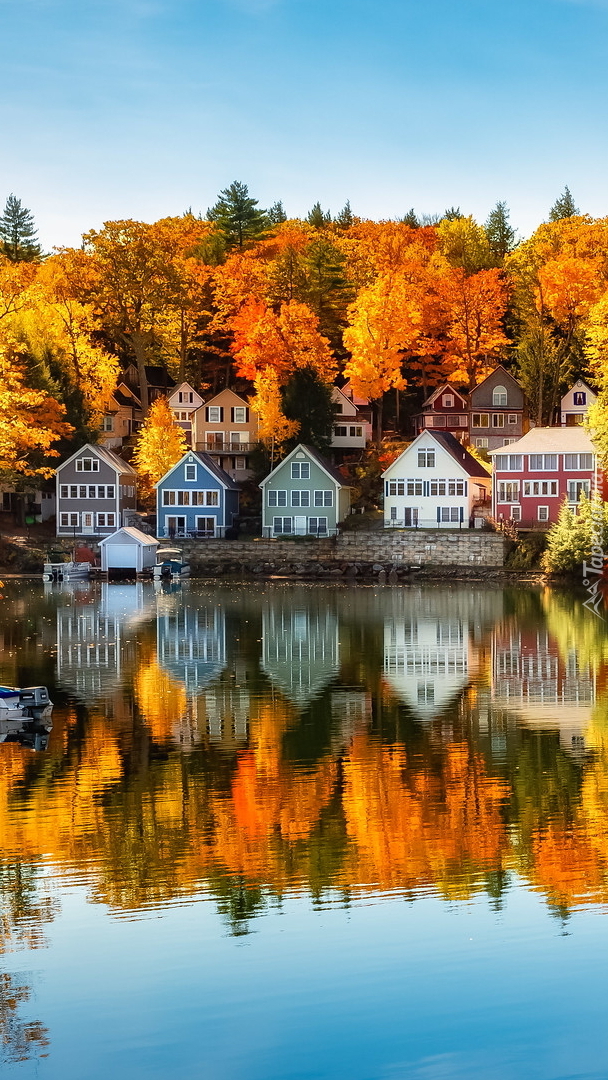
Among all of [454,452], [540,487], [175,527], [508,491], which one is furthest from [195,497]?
[540,487]

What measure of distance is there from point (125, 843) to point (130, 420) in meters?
82.6

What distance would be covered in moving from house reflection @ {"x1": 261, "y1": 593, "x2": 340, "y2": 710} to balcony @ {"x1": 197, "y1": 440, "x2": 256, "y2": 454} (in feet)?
108

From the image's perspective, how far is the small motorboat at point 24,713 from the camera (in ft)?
90.1

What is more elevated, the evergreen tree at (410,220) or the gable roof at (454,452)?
the evergreen tree at (410,220)

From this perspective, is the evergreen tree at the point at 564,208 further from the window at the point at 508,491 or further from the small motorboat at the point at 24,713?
the small motorboat at the point at 24,713

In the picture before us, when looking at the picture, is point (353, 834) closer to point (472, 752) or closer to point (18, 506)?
point (472, 752)

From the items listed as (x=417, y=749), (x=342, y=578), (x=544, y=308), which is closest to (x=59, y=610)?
(x=342, y=578)

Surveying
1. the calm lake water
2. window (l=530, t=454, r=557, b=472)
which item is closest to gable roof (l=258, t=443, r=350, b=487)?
window (l=530, t=454, r=557, b=472)

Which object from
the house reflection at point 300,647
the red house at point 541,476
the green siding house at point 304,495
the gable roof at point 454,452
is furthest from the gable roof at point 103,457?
the house reflection at point 300,647

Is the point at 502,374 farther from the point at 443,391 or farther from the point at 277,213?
the point at 277,213

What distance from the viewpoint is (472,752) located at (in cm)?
2519

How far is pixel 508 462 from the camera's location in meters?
81.8

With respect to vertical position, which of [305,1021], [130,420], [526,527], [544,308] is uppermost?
[544,308]

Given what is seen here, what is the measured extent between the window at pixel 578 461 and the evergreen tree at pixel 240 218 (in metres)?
42.2
